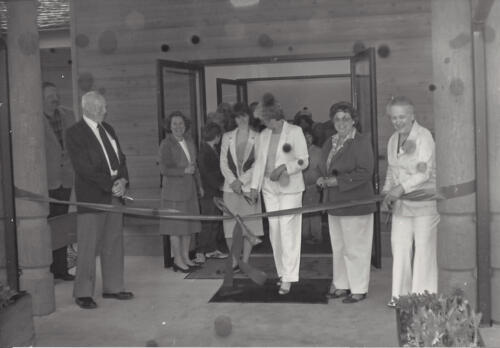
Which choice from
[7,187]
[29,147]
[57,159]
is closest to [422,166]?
[29,147]

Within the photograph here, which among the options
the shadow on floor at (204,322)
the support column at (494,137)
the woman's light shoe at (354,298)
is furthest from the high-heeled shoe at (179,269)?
the support column at (494,137)

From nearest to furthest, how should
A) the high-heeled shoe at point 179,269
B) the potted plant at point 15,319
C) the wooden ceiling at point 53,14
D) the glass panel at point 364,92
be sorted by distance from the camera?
the potted plant at point 15,319, the glass panel at point 364,92, the high-heeled shoe at point 179,269, the wooden ceiling at point 53,14

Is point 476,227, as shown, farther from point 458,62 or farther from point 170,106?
point 170,106

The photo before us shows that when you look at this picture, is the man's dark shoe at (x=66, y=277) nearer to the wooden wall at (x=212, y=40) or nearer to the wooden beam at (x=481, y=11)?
the wooden wall at (x=212, y=40)

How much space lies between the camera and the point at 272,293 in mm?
5883

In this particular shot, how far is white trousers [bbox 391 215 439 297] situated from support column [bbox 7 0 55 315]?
2.74 meters

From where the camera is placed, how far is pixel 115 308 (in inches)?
219

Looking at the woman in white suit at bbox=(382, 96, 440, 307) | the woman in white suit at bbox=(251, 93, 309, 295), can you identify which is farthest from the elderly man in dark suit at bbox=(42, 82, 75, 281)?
the woman in white suit at bbox=(382, 96, 440, 307)

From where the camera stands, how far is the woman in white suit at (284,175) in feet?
18.7

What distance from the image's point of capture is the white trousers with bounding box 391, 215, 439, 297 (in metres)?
5.02

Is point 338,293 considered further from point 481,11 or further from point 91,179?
point 481,11

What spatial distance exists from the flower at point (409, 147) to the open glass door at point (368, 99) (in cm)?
147

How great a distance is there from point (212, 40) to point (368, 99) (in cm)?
202

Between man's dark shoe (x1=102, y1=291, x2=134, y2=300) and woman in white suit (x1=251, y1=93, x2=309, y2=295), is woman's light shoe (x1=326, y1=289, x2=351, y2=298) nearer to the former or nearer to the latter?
woman in white suit (x1=251, y1=93, x2=309, y2=295)
